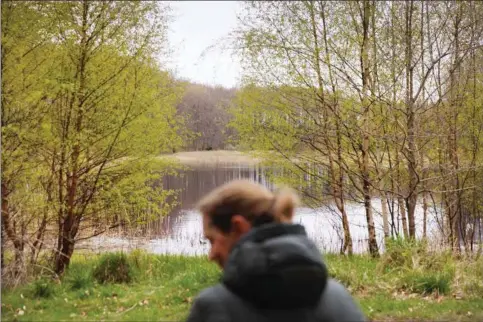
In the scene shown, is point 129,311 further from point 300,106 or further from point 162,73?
point 300,106

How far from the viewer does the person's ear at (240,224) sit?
46.2 inches

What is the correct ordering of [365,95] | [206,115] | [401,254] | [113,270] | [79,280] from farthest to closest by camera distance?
[206,115]
[365,95]
[401,254]
[113,270]
[79,280]

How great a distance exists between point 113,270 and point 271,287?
417 centimetres

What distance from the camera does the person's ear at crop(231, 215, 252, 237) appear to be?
1.17 m

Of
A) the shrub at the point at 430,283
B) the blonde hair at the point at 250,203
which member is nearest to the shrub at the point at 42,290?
the shrub at the point at 430,283

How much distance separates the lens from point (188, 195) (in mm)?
10883

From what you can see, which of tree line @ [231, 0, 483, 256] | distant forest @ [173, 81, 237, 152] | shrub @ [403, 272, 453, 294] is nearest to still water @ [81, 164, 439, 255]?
tree line @ [231, 0, 483, 256]

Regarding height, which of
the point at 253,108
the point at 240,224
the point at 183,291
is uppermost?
the point at 253,108

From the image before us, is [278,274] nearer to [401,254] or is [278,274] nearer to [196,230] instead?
[401,254]

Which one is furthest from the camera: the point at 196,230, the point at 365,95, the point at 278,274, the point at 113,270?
the point at 196,230

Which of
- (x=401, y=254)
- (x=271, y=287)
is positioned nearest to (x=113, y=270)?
(x=401, y=254)

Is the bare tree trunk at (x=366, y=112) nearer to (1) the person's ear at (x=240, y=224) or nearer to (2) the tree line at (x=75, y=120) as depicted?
(2) the tree line at (x=75, y=120)

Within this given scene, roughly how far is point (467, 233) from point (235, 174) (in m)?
5.35

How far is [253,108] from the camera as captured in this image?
7.66 meters
